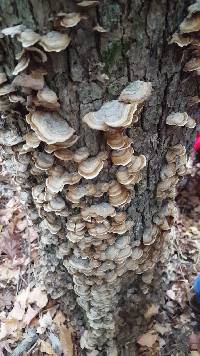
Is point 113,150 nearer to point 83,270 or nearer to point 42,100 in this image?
point 42,100

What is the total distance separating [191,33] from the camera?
1.31 metres

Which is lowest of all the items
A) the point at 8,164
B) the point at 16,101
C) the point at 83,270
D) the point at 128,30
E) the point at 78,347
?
the point at 78,347

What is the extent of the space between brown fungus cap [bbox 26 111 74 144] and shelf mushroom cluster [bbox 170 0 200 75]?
1.57 feet

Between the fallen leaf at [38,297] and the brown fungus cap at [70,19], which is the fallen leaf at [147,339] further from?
the brown fungus cap at [70,19]

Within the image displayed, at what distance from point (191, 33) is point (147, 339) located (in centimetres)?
246

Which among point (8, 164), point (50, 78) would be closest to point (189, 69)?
point (50, 78)

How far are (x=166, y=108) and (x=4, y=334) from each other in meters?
2.28

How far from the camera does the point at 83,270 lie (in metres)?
2.09

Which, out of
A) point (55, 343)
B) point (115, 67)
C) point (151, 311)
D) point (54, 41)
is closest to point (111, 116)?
point (115, 67)

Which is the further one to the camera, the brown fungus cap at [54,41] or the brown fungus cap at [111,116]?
the brown fungus cap at [111,116]

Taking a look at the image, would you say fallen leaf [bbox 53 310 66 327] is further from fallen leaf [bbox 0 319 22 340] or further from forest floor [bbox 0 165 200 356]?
fallen leaf [bbox 0 319 22 340]

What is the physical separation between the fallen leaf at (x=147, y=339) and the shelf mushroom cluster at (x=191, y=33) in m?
2.32

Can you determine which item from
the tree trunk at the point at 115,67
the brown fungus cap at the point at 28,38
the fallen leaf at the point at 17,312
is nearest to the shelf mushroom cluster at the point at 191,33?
the tree trunk at the point at 115,67

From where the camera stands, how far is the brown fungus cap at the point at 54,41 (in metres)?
1.15
